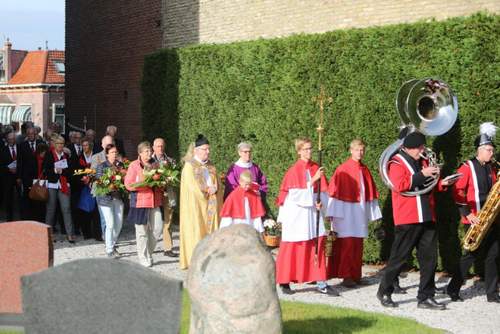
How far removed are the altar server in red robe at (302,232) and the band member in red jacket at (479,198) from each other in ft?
5.52

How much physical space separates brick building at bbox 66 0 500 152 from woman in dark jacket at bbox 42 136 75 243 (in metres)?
4.88

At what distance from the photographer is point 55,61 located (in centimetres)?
6681

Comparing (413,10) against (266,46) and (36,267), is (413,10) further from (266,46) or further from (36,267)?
(36,267)

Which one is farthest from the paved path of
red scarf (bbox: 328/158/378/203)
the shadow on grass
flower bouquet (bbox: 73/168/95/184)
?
flower bouquet (bbox: 73/168/95/184)

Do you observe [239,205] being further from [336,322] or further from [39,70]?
[39,70]

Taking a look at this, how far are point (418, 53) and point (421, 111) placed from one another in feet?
3.44

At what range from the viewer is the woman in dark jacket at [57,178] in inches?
627

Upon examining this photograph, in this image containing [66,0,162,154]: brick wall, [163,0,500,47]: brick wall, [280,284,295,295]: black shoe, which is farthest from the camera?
[66,0,162,154]: brick wall

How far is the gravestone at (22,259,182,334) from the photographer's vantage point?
639 centimetres

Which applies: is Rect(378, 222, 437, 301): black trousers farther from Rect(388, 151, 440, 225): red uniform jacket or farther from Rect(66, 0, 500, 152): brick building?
Rect(66, 0, 500, 152): brick building

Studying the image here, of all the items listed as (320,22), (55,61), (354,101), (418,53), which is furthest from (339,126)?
(55,61)

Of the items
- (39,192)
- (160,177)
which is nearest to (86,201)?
(39,192)

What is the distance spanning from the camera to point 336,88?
545 inches

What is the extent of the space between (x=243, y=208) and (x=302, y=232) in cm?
107
